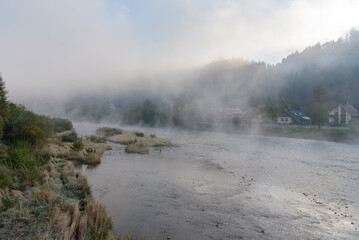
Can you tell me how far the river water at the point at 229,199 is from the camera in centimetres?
1052

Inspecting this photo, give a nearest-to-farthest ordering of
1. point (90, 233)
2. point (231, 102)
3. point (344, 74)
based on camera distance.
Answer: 1. point (90, 233)
2. point (344, 74)
3. point (231, 102)

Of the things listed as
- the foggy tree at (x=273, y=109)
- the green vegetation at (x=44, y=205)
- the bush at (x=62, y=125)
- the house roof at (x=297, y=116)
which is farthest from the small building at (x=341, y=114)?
the green vegetation at (x=44, y=205)

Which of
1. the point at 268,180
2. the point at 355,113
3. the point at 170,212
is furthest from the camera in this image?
the point at 355,113

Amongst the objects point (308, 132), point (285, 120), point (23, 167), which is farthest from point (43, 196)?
point (285, 120)

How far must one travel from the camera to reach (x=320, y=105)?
62.4 meters

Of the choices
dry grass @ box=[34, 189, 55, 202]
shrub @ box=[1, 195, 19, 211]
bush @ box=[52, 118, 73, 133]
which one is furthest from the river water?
bush @ box=[52, 118, 73, 133]

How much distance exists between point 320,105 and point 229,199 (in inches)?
2317

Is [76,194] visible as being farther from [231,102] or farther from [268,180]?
[231,102]

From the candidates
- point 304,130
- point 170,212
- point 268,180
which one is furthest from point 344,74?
point 170,212

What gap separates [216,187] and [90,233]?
1013 cm

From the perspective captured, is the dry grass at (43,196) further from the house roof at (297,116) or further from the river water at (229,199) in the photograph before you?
the house roof at (297,116)

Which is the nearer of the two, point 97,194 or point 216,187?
point 97,194

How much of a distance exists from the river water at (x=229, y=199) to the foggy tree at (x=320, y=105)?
129ft

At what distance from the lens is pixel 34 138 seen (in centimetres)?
2262
